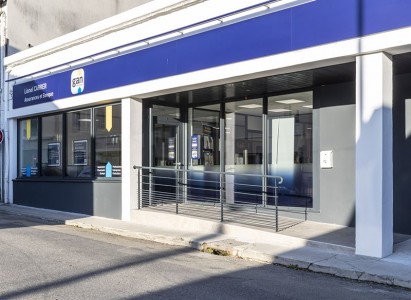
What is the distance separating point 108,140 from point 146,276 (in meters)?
6.92

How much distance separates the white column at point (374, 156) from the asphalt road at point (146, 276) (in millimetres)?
1126

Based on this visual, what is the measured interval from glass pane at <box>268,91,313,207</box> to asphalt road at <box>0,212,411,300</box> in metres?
3.14

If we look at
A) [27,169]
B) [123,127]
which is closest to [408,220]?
[123,127]

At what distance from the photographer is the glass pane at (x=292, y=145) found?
34.1 ft

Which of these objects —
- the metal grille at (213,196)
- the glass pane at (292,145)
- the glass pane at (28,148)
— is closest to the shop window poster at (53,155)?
the glass pane at (28,148)

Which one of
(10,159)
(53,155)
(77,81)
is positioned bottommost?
(10,159)

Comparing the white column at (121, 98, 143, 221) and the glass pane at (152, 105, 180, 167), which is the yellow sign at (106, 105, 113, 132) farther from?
the glass pane at (152, 105, 180, 167)

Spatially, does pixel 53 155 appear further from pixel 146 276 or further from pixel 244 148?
pixel 146 276

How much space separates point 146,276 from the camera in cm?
661

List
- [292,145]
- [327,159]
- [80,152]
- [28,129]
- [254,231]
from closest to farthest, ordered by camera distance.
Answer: [254,231] → [327,159] → [292,145] → [80,152] → [28,129]

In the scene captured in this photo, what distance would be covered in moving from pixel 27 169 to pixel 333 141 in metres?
11.0

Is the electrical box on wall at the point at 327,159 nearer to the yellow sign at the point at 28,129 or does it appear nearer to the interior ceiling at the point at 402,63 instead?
the interior ceiling at the point at 402,63

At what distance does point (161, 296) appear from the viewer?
5.62 m

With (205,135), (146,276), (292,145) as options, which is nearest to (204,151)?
(205,135)
